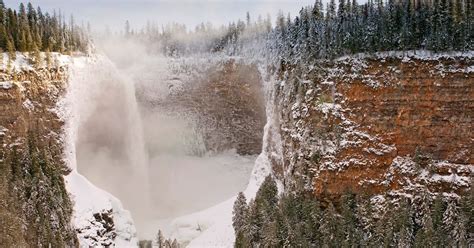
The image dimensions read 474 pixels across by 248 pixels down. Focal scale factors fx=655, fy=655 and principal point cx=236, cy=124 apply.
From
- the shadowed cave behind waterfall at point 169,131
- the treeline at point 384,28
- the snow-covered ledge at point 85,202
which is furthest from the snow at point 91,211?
the treeline at point 384,28

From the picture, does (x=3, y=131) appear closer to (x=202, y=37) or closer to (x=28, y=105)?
(x=28, y=105)

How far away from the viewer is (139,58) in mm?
99562

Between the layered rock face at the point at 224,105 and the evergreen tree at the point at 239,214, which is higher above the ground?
the layered rock face at the point at 224,105

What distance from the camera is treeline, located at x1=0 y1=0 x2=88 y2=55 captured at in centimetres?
6881

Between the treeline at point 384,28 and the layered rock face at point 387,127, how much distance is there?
1546 mm

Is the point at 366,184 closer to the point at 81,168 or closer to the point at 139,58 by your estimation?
the point at 81,168

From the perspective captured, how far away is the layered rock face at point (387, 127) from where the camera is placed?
60.6 m

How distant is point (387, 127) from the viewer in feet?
207

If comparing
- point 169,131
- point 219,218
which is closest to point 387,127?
point 219,218

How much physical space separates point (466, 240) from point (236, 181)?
141ft

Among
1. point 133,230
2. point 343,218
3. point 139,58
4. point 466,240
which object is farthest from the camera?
point 139,58

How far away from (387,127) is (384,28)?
385 inches

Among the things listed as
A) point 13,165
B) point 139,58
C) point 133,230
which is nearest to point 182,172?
point 139,58

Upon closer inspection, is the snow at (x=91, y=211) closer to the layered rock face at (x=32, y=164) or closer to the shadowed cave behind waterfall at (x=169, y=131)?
the layered rock face at (x=32, y=164)
